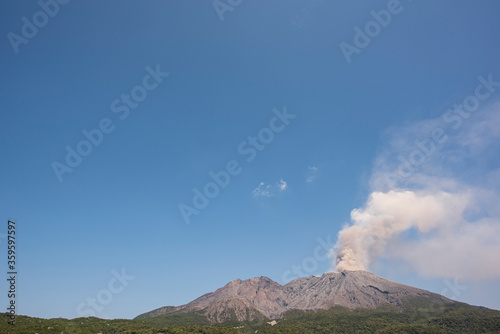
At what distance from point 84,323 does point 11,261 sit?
483 feet

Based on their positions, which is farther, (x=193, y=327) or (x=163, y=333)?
(x=193, y=327)

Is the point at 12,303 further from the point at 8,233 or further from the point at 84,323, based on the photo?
the point at 84,323

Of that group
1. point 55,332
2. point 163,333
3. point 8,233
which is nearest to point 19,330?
point 55,332

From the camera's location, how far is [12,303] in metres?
72.6

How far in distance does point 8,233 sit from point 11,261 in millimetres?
8162

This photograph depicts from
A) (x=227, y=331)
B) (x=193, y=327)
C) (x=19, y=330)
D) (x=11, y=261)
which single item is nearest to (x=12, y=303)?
(x=11, y=261)

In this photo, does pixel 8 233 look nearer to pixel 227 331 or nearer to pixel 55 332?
pixel 55 332

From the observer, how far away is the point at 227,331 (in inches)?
7805

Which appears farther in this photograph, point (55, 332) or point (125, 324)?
point (125, 324)

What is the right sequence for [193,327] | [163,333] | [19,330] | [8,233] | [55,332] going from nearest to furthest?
[8,233] < [19,330] < [55,332] < [163,333] < [193,327]

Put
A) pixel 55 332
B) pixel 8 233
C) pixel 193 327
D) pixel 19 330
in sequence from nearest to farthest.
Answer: pixel 8 233, pixel 19 330, pixel 55 332, pixel 193 327

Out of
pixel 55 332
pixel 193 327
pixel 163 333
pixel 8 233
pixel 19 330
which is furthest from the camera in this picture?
pixel 193 327

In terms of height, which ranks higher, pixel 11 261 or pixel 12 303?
pixel 11 261

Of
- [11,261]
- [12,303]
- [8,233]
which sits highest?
[8,233]
